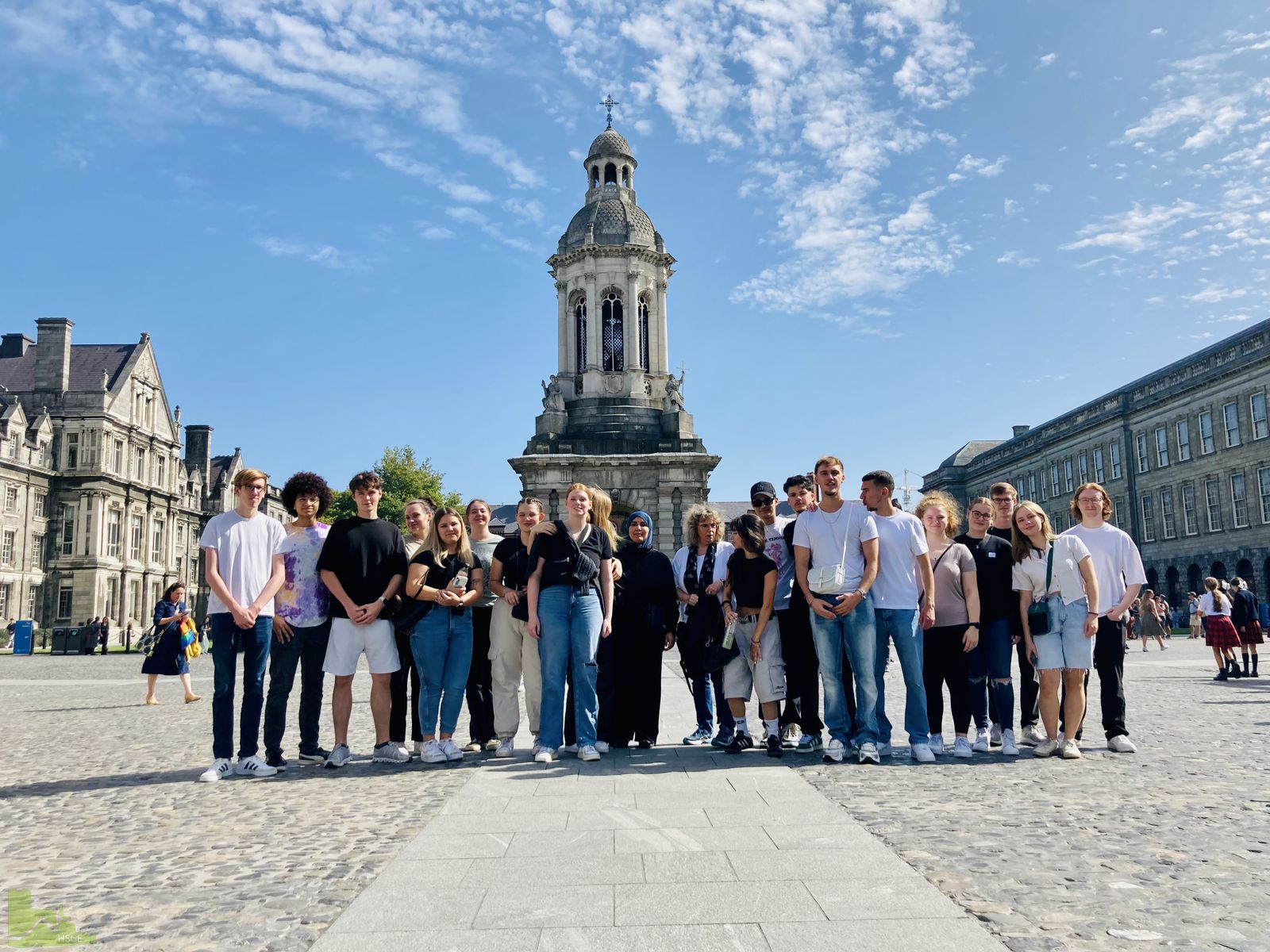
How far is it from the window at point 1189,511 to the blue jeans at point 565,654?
167ft

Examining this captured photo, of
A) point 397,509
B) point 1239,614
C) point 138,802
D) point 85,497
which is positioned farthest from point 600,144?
point 138,802

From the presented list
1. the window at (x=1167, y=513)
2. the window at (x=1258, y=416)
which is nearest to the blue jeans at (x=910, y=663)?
the window at (x=1258, y=416)

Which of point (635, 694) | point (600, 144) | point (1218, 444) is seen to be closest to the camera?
point (635, 694)

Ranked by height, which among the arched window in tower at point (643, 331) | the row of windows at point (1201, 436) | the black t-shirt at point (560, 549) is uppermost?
the arched window in tower at point (643, 331)

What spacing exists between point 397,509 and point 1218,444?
42919mm

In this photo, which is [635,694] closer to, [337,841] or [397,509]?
[337,841]

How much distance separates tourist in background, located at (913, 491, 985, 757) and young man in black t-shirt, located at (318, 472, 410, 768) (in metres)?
4.27

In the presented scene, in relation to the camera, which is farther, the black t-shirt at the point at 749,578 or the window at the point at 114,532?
the window at the point at 114,532

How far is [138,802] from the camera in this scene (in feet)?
20.0

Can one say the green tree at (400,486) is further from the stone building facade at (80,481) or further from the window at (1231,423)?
the window at (1231,423)

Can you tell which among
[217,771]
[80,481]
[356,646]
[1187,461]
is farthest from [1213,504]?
[80,481]

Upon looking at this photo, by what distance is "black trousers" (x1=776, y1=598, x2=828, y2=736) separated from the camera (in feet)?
26.3

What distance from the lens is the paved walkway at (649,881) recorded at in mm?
3328

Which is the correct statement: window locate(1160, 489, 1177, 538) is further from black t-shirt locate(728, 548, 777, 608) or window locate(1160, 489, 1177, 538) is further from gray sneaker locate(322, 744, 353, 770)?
gray sneaker locate(322, 744, 353, 770)
